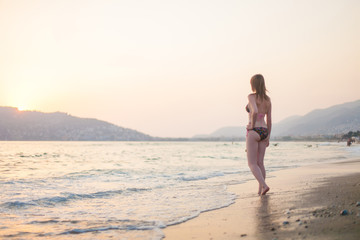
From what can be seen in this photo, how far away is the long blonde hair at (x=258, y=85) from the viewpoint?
631cm

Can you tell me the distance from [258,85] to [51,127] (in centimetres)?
16125

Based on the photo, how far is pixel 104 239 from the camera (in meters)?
3.98

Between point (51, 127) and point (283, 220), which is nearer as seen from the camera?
point (283, 220)

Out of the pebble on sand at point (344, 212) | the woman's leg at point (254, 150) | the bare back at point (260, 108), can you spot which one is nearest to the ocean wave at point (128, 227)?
the pebble on sand at point (344, 212)

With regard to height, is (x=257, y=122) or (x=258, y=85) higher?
(x=258, y=85)

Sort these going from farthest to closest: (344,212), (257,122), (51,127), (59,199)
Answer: (51,127) → (59,199) → (257,122) → (344,212)

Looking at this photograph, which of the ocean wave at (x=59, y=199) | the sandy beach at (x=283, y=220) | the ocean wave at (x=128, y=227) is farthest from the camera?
the ocean wave at (x=59, y=199)

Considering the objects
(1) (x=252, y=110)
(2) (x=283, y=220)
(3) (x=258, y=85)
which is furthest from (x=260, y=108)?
(2) (x=283, y=220)

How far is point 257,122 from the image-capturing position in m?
6.41

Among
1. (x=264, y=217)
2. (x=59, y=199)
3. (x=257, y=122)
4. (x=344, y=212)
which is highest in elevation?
(x=257, y=122)

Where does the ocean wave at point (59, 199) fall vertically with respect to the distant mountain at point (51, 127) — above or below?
below

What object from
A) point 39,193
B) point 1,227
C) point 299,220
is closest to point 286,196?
point 299,220

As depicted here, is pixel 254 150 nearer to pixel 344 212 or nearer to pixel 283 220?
pixel 283 220

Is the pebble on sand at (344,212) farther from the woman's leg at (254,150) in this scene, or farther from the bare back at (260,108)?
the bare back at (260,108)
